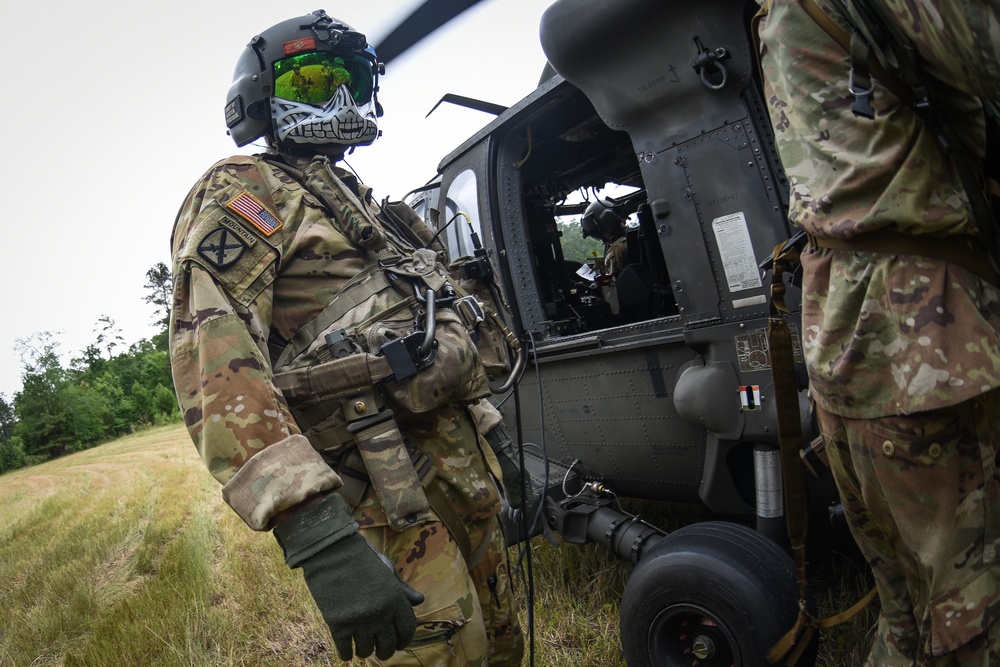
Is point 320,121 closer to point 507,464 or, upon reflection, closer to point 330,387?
point 330,387

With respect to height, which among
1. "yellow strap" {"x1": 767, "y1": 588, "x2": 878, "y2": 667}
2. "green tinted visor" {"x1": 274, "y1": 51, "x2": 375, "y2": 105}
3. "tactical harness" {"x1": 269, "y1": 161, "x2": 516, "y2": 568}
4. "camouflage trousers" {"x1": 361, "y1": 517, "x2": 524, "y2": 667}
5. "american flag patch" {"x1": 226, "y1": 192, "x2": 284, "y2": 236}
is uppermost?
"green tinted visor" {"x1": 274, "y1": 51, "x2": 375, "y2": 105}

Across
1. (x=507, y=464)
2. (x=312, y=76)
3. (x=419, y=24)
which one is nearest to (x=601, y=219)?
(x=419, y=24)

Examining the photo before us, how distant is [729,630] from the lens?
6.55ft

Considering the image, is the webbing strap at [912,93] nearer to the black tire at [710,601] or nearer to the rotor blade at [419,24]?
the black tire at [710,601]

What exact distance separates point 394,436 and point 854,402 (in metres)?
0.99

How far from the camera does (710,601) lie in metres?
2.03

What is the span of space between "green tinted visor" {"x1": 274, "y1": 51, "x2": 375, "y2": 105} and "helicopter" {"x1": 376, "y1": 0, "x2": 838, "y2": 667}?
71 cm

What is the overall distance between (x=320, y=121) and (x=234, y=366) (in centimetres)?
84

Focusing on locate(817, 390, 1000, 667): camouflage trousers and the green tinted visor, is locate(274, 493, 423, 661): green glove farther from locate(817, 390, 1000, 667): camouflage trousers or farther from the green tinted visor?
the green tinted visor

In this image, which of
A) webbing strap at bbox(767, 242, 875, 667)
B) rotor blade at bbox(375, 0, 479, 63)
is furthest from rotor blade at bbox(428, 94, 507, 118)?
webbing strap at bbox(767, 242, 875, 667)

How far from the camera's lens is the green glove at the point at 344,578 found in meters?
1.29

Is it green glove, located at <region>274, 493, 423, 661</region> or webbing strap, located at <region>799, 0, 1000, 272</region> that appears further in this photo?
green glove, located at <region>274, 493, 423, 661</region>

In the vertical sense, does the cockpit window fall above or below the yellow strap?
above

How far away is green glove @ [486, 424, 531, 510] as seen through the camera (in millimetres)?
2117
